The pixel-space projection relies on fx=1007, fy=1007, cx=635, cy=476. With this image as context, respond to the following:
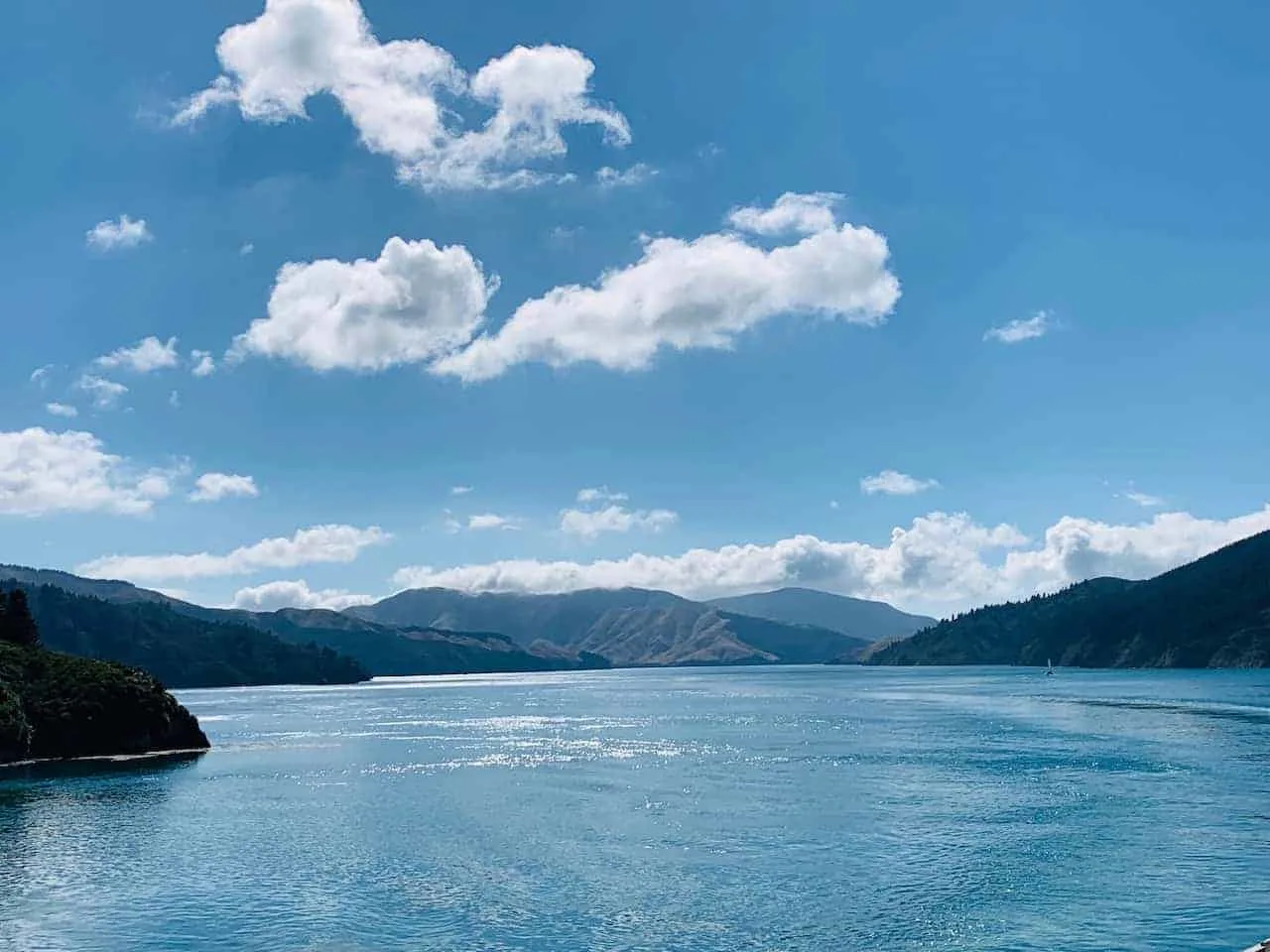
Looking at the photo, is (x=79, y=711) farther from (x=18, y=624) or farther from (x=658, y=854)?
(x=658, y=854)

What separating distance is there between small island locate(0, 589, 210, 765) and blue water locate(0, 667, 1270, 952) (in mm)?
17953

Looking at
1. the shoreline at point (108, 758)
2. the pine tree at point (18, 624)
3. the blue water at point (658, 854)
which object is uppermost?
the pine tree at point (18, 624)

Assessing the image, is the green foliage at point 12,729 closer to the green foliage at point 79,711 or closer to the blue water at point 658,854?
the green foliage at point 79,711

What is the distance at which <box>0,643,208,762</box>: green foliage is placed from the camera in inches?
5738

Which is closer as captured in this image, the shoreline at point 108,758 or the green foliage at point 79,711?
the shoreline at point 108,758

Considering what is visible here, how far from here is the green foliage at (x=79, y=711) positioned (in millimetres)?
145750

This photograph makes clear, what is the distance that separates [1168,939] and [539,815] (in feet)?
189

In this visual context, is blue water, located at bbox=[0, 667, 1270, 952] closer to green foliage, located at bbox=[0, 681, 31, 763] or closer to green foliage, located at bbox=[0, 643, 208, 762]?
green foliage, located at bbox=[0, 681, 31, 763]

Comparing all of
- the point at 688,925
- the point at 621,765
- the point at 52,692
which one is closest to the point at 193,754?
the point at 52,692

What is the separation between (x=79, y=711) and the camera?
501 feet

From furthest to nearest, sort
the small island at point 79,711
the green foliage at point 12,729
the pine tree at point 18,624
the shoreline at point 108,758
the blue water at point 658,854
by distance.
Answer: the pine tree at point 18,624
the small island at point 79,711
the shoreline at point 108,758
the green foliage at point 12,729
the blue water at point 658,854

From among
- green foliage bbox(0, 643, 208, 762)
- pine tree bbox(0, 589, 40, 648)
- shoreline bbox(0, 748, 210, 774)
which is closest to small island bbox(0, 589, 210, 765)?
green foliage bbox(0, 643, 208, 762)

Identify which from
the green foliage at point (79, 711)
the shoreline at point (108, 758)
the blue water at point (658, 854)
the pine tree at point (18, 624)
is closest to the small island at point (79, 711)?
the green foliage at point (79, 711)

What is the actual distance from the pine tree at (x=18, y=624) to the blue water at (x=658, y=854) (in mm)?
63441
